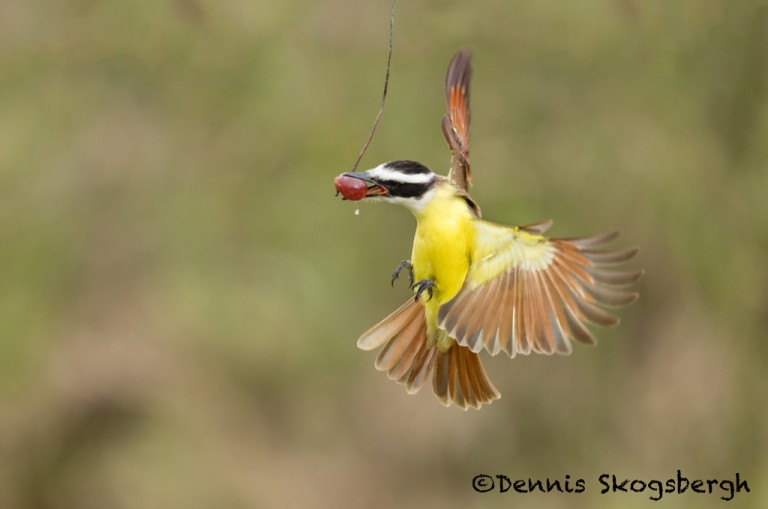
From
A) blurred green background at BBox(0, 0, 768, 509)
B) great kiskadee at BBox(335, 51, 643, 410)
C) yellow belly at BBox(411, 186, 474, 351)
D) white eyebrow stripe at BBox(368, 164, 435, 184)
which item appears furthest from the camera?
blurred green background at BBox(0, 0, 768, 509)

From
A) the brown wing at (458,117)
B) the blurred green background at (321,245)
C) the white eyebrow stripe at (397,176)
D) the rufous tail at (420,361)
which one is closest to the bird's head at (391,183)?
the white eyebrow stripe at (397,176)

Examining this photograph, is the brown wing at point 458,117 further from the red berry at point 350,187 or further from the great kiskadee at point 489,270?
the red berry at point 350,187

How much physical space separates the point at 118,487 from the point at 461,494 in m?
1.57

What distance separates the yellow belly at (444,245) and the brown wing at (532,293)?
0.03 metres

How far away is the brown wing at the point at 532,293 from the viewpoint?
2.25 m

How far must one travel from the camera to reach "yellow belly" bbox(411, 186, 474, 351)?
236cm

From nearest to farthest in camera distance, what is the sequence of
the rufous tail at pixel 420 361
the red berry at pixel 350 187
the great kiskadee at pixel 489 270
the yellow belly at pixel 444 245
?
the red berry at pixel 350 187 → the great kiskadee at pixel 489 270 → the yellow belly at pixel 444 245 → the rufous tail at pixel 420 361

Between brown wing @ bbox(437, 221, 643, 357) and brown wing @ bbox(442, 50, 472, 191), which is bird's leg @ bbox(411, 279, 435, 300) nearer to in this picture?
brown wing @ bbox(437, 221, 643, 357)

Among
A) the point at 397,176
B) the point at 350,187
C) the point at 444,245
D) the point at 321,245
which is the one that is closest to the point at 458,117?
the point at 444,245

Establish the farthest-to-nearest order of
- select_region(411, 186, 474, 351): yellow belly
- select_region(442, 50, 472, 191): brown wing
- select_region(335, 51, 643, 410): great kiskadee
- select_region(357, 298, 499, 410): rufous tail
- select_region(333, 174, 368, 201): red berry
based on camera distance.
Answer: select_region(357, 298, 499, 410): rufous tail, select_region(442, 50, 472, 191): brown wing, select_region(411, 186, 474, 351): yellow belly, select_region(335, 51, 643, 410): great kiskadee, select_region(333, 174, 368, 201): red berry

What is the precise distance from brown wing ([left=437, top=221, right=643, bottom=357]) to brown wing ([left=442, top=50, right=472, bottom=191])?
0.15 m

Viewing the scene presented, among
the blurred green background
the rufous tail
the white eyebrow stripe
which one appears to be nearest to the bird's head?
the white eyebrow stripe

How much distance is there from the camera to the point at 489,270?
95.7 inches

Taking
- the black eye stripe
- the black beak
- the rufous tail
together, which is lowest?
the rufous tail
